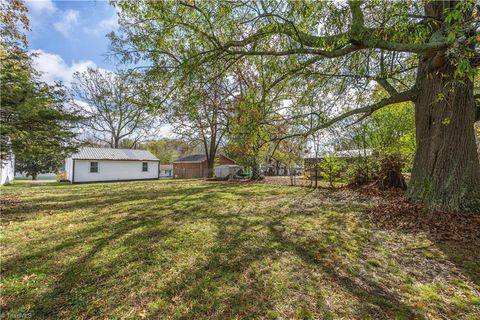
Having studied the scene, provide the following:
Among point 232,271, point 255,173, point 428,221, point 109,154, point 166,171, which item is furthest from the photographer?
point 166,171

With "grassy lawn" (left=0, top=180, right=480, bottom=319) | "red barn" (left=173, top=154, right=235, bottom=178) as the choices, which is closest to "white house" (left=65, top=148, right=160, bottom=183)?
"red barn" (left=173, top=154, right=235, bottom=178)

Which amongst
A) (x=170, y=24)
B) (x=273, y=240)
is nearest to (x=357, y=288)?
(x=273, y=240)

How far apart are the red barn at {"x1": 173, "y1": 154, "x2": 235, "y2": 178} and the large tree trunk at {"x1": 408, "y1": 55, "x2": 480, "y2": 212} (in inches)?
897

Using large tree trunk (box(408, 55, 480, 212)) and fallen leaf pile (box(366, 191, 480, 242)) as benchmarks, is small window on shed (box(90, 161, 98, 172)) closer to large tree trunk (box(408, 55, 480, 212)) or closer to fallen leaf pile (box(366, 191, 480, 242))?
fallen leaf pile (box(366, 191, 480, 242))

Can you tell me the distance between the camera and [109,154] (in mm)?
20844

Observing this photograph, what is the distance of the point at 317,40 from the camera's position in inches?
158

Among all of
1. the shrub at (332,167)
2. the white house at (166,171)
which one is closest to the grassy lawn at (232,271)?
the shrub at (332,167)

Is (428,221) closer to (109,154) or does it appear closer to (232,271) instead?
(232,271)

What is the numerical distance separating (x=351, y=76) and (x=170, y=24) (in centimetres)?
484

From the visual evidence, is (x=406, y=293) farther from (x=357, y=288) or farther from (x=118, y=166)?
(x=118, y=166)

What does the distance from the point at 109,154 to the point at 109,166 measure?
1222 millimetres

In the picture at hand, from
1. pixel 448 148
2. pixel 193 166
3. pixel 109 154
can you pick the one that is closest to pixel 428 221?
pixel 448 148

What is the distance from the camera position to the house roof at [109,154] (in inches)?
759

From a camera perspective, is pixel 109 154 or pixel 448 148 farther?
pixel 109 154
